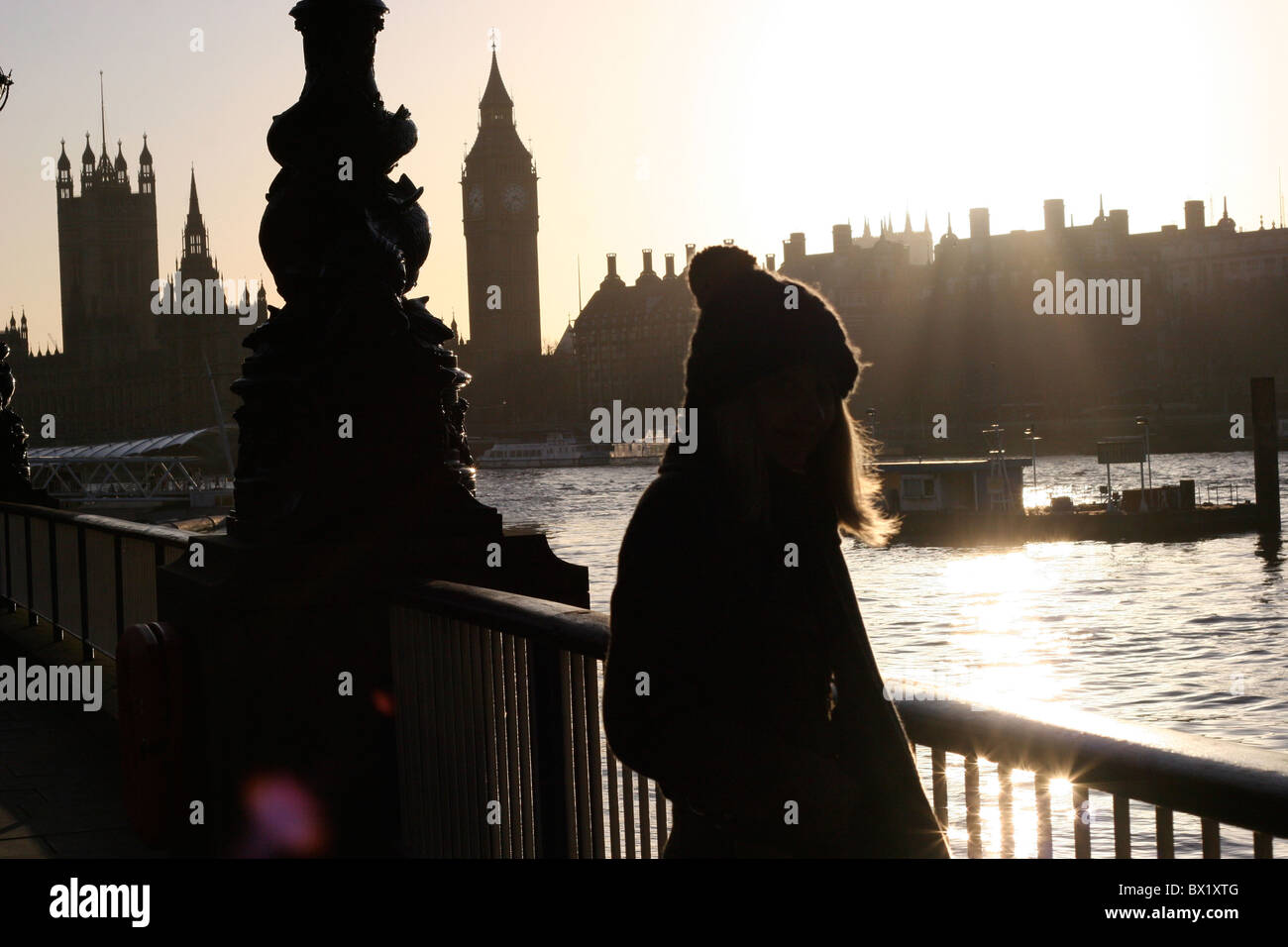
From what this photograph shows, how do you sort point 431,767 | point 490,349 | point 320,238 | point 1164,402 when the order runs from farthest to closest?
point 490,349
point 1164,402
point 320,238
point 431,767

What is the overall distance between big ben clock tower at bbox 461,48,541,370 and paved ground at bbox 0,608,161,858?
434 ft

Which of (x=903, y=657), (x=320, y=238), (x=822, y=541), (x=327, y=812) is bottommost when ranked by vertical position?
(x=903, y=657)

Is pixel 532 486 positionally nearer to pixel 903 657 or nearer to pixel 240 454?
pixel 903 657

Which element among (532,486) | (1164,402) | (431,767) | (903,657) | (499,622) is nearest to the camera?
(499,622)

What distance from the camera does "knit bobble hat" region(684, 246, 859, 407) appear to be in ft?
6.30

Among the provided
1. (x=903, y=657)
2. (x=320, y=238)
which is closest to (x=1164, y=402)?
(x=903, y=657)

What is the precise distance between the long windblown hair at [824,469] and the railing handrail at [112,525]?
11.0ft

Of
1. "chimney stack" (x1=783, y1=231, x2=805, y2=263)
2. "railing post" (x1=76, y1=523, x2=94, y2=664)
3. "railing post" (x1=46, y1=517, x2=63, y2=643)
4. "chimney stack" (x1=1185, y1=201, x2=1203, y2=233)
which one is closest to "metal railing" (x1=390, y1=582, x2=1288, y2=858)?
"railing post" (x1=76, y1=523, x2=94, y2=664)

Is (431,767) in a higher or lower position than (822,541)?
lower

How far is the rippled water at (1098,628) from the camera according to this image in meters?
22.9

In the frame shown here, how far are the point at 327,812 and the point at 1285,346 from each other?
109027 mm

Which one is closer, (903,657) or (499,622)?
(499,622)

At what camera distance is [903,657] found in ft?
94.9

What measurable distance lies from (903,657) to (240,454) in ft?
82.3
